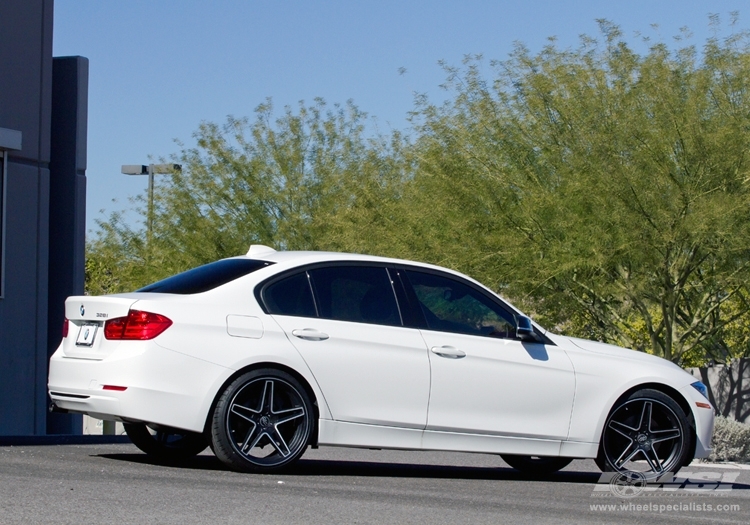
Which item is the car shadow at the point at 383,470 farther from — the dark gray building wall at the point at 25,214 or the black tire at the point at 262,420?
the dark gray building wall at the point at 25,214

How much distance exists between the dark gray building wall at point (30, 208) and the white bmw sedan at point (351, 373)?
7.18 metres

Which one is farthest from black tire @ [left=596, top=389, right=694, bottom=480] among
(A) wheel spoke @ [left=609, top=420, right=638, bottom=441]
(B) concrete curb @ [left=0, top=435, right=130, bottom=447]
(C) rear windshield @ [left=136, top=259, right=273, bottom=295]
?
(B) concrete curb @ [left=0, top=435, right=130, bottom=447]

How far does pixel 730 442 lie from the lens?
16.1 metres

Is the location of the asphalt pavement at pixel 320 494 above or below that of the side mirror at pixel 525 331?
below

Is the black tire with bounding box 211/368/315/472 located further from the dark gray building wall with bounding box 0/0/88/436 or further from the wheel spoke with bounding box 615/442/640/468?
the dark gray building wall with bounding box 0/0/88/436

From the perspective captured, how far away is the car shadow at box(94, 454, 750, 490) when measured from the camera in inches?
365

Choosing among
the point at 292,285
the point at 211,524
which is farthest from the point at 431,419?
the point at 211,524

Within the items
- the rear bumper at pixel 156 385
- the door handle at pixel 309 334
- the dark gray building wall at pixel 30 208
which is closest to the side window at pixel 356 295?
the door handle at pixel 309 334

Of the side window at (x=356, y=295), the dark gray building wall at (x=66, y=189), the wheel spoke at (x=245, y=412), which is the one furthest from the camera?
the dark gray building wall at (x=66, y=189)

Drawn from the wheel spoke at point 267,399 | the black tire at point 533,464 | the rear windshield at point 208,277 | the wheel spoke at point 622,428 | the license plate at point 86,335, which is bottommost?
the black tire at point 533,464

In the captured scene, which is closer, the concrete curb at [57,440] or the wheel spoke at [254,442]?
the wheel spoke at [254,442]

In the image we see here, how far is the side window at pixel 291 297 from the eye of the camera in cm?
893

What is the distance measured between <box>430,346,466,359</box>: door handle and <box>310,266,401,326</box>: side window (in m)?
0.33

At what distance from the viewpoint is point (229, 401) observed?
8484mm
